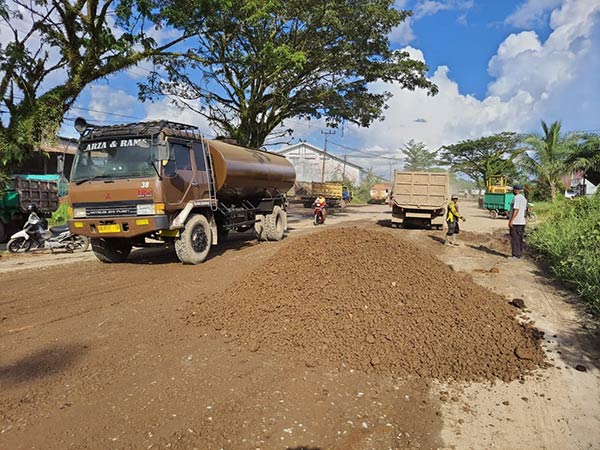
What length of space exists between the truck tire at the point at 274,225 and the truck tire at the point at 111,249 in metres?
4.52

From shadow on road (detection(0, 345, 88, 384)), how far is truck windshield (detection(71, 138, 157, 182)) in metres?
4.27

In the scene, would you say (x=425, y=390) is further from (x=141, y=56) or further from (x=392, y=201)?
(x=392, y=201)

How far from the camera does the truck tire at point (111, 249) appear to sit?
9219mm

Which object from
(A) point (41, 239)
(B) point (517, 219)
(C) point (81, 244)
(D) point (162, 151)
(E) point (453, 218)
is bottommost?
(C) point (81, 244)

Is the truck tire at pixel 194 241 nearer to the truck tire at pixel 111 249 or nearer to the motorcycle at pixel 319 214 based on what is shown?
the truck tire at pixel 111 249

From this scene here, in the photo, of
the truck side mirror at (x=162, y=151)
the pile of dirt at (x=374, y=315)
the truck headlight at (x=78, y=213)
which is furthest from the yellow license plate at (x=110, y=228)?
the pile of dirt at (x=374, y=315)

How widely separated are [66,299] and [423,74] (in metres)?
18.5

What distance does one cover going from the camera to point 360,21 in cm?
1753

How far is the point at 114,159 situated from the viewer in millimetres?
8398

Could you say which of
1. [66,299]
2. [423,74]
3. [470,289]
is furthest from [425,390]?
[423,74]

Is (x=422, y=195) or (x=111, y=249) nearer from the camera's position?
(x=111, y=249)

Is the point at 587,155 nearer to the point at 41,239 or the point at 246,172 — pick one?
the point at 246,172

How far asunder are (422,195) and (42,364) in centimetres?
1455

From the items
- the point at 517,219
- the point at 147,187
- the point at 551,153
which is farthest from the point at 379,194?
the point at 147,187
